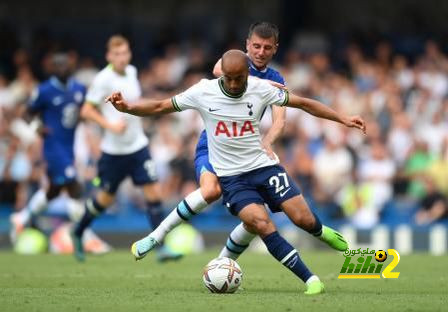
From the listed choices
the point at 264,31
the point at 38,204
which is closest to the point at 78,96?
the point at 38,204

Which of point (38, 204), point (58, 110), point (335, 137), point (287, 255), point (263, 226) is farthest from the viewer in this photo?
point (335, 137)

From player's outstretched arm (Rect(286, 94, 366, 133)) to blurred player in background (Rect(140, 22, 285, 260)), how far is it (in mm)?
680

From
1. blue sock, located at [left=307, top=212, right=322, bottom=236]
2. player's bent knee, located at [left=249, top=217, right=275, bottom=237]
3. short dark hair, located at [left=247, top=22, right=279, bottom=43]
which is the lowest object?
blue sock, located at [left=307, top=212, right=322, bottom=236]

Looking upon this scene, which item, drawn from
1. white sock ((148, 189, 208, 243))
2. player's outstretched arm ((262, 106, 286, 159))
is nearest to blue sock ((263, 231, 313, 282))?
player's outstretched arm ((262, 106, 286, 159))

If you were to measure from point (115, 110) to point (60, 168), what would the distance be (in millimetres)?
1868

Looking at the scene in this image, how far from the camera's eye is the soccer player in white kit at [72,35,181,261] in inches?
592

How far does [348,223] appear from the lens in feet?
65.8

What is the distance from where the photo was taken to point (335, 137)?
69.6 ft

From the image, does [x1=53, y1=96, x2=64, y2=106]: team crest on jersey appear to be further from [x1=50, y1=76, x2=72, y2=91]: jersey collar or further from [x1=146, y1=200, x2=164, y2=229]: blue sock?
[x1=146, y1=200, x2=164, y2=229]: blue sock

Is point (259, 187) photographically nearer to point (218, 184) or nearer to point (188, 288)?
point (218, 184)

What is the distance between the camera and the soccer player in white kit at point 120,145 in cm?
1505

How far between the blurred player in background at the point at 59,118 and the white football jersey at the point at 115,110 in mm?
1392

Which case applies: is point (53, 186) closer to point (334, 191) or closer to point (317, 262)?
point (317, 262)

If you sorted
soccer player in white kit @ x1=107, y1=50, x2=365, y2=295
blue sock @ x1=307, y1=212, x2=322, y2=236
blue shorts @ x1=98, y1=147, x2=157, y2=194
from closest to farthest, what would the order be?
soccer player in white kit @ x1=107, y1=50, x2=365, y2=295 → blue sock @ x1=307, y1=212, x2=322, y2=236 → blue shorts @ x1=98, y1=147, x2=157, y2=194
